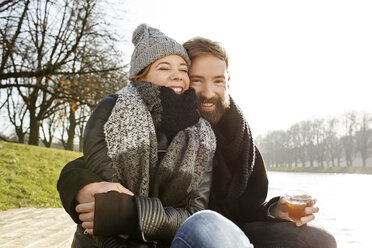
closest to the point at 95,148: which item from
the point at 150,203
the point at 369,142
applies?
the point at 150,203

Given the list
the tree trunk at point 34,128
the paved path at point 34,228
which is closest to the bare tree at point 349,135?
the tree trunk at point 34,128

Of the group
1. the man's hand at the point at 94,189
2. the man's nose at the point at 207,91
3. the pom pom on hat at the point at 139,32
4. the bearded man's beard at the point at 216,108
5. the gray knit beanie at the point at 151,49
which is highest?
the pom pom on hat at the point at 139,32

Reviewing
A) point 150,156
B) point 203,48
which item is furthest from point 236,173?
point 203,48

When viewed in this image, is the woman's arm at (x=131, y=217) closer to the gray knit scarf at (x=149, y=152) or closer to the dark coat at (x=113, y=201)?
the dark coat at (x=113, y=201)

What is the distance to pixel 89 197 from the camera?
1826 mm

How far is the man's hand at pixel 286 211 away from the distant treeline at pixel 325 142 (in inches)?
1990

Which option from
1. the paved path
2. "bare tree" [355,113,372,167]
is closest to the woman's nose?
the paved path

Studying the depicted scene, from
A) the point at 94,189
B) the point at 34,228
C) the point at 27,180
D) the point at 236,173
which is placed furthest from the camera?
the point at 27,180

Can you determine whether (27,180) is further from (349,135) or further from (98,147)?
(349,135)

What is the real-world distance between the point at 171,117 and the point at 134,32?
3.37 ft

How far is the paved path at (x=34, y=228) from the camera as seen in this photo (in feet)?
13.0

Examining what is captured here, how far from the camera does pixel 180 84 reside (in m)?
2.47

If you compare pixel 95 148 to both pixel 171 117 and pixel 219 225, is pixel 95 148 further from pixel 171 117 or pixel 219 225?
pixel 219 225

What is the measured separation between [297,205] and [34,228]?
4.00m
